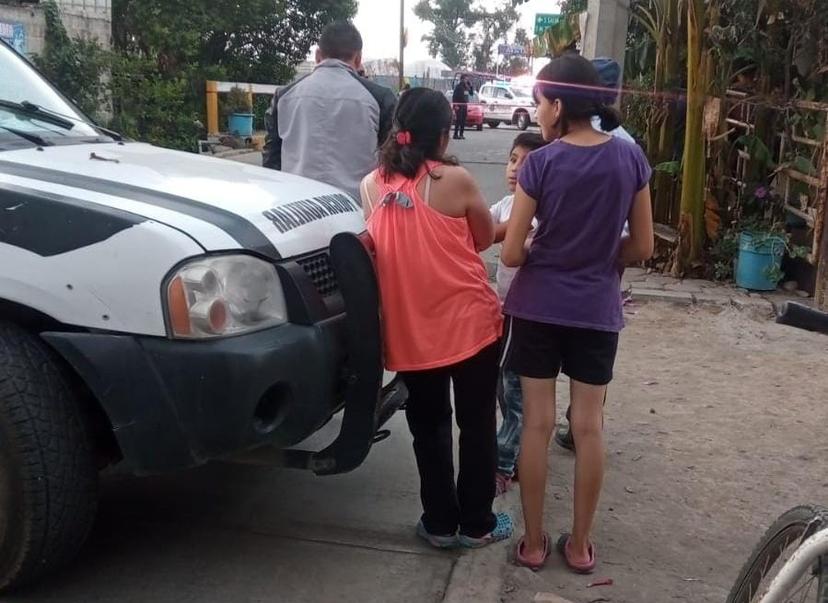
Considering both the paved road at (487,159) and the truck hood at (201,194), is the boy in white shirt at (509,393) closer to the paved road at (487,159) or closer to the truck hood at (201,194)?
the truck hood at (201,194)

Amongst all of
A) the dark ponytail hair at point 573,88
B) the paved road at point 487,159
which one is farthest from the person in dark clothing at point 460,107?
the dark ponytail hair at point 573,88

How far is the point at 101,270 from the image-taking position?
284 cm

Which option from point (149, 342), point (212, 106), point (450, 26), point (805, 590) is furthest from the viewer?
point (450, 26)

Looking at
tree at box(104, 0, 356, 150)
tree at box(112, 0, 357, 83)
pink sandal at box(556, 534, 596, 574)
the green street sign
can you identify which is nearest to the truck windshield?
pink sandal at box(556, 534, 596, 574)

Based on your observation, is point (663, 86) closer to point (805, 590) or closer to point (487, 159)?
point (805, 590)

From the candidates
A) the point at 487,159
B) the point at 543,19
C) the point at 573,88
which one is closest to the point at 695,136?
the point at 573,88

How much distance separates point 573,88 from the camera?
3199mm

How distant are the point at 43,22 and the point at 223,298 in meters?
13.4

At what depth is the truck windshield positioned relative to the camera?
150 inches

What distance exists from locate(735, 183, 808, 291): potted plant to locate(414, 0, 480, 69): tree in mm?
76290

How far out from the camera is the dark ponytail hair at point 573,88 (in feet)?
10.5

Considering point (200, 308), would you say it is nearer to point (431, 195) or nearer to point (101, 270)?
point (101, 270)

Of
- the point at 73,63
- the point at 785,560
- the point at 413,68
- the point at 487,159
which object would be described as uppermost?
the point at 413,68

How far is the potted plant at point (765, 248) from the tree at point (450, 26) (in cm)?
7629
